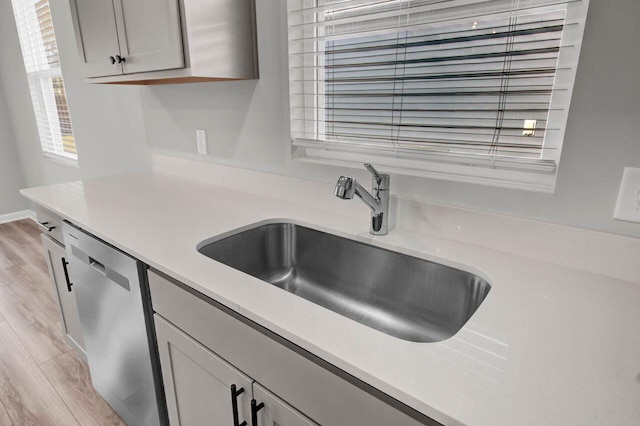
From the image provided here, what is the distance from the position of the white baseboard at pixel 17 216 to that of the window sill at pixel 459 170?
166 inches

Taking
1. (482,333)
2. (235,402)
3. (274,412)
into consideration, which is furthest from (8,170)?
(482,333)

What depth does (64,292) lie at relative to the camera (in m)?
1.74

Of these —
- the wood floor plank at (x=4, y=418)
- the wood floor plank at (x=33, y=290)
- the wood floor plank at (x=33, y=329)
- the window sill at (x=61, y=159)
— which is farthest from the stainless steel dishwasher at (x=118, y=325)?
the window sill at (x=61, y=159)

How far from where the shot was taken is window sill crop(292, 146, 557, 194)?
98 centimetres

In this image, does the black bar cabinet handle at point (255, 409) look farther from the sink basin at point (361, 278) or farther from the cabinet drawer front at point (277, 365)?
the sink basin at point (361, 278)

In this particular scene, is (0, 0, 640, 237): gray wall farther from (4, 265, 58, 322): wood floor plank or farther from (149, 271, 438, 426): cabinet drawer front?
(4, 265, 58, 322): wood floor plank

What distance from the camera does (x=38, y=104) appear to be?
3480 mm

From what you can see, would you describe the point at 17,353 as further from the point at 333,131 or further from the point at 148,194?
the point at 333,131

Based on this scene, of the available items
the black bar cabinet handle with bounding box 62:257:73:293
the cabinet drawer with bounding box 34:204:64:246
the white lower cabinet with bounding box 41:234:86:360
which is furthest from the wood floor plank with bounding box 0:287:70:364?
the cabinet drawer with bounding box 34:204:64:246

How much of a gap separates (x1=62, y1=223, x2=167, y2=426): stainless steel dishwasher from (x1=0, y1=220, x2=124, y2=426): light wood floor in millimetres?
189

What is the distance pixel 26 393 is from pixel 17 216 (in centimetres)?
325

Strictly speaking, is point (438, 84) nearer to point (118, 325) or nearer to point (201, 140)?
point (201, 140)

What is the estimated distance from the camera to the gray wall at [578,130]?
803mm

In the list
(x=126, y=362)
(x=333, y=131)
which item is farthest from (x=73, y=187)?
(x=333, y=131)
